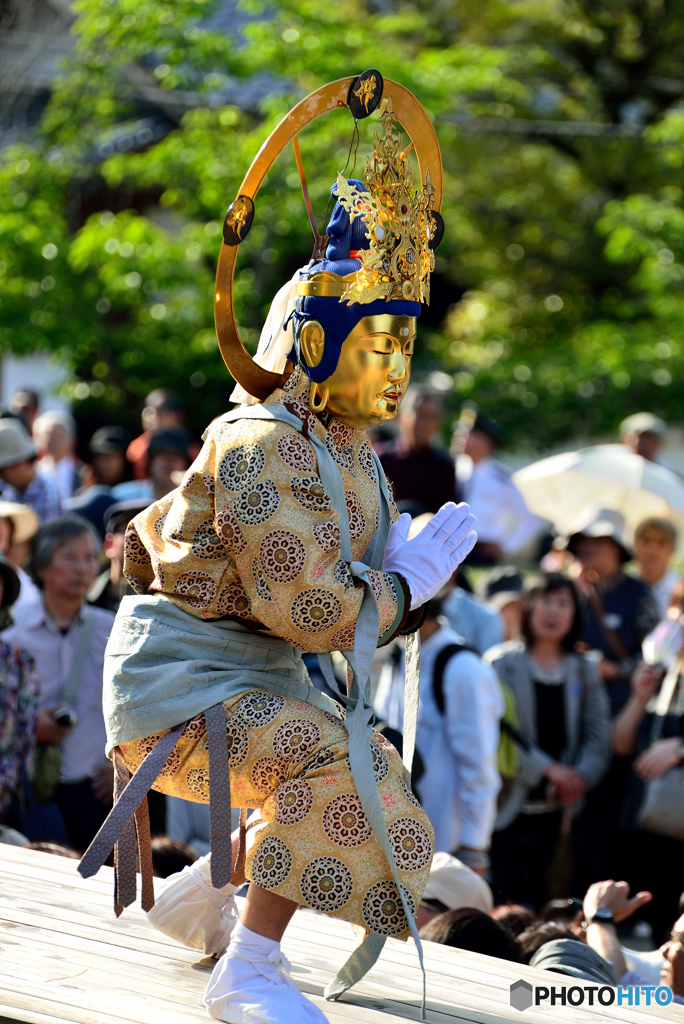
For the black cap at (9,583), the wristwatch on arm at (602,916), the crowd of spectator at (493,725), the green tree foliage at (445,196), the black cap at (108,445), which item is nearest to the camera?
the wristwatch on arm at (602,916)

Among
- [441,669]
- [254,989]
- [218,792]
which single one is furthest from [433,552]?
[441,669]

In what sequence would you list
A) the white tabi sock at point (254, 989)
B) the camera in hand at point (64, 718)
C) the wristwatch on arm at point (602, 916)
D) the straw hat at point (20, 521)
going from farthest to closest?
the straw hat at point (20, 521) → the camera in hand at point (64, 718) → the wristwatch on arm at point (602, 916) → the white tabi sock at point (254, 989)

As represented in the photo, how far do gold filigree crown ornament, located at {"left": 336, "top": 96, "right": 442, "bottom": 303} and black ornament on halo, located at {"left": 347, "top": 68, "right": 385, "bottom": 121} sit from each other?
2.7 inches

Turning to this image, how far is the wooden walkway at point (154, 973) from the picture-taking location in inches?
106

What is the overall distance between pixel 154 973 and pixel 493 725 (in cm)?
214

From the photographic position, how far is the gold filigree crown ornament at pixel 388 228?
2795 mm

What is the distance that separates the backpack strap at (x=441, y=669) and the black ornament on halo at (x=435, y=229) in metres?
2.15

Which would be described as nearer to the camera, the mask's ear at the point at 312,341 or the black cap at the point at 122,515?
the mask's ear at the point at 312,341

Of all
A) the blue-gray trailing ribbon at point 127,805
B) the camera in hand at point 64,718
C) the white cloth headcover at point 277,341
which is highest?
the white cloth headcover at point 277,341

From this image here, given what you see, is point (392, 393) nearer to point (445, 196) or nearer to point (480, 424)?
point (480, 424)

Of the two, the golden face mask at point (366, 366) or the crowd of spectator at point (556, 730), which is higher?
the golden face mask at point (366, 366)

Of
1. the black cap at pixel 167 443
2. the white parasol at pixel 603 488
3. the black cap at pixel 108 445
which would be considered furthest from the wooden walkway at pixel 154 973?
the black cap at pixel 108 445

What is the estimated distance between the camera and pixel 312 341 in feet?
9.27

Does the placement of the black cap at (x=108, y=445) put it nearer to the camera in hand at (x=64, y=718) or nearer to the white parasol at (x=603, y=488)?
the white parasol at (x=603, y=488)
